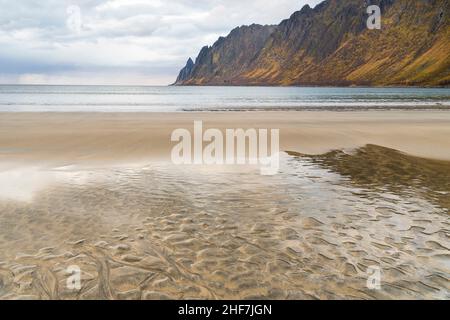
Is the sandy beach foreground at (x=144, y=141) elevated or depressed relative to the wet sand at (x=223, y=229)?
elevated

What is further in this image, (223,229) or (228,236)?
(223,229)

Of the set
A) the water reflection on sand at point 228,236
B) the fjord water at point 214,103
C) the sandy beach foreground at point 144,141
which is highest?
the fjord water at point 214,103

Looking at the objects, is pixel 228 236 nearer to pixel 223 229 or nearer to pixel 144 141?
pixel 223 229

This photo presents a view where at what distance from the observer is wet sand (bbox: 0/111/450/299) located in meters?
4.32

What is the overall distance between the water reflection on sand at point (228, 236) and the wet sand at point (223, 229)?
0.8 inches

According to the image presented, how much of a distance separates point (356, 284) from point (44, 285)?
3709 millimetres

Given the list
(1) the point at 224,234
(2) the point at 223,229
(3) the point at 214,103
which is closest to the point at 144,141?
(2) the point at 223,229

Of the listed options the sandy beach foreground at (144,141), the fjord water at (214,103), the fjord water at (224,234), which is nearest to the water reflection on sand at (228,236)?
the fjord water at (224,234)

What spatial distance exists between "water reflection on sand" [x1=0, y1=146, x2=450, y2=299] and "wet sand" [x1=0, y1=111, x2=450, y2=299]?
21 mm

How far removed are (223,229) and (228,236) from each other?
30 cm

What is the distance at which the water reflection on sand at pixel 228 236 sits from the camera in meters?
4.30

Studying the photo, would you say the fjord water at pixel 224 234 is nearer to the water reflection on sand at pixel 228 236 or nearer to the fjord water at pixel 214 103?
the water reflection on sand at pixel 228 236

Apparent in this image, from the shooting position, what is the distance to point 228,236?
226 inches

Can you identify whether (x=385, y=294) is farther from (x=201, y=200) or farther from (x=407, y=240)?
(x=201, y=200)
